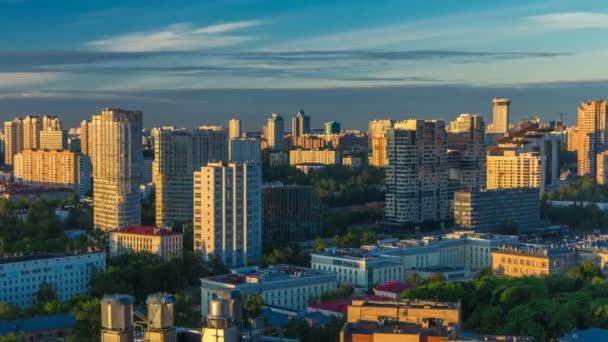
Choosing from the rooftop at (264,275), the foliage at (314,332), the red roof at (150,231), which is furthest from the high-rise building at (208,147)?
the foliage at (314,332)

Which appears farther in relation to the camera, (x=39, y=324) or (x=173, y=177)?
(x=173, y=177)

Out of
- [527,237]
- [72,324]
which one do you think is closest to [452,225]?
[527,237]

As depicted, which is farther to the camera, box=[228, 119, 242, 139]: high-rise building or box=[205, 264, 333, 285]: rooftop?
box=[228, 119, 242, 139]: high-rise building

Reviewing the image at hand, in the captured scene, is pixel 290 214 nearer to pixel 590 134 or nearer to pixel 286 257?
pixel 286 257

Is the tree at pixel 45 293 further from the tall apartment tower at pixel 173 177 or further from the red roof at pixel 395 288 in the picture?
the tall apartment tower at pixel 173 177

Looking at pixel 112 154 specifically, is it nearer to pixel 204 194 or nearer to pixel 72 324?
pixel 204 194

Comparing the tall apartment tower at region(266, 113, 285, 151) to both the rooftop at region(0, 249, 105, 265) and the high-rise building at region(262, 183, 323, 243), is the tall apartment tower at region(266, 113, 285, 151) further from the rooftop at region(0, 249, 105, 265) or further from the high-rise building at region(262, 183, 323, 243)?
the rooftop at region(0, 249, 105, 265)

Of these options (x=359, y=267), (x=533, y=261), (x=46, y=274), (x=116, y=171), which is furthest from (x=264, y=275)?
(x=116, y=171)

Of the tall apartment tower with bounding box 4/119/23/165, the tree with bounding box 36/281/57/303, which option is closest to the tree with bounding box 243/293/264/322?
the tree with bounding box 36/281/57/303

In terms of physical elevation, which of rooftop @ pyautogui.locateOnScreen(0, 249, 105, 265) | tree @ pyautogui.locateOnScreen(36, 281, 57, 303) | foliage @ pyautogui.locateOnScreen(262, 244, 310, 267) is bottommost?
tree @ pyautogui.locateOnScreen(36, 281, 57, 303)
